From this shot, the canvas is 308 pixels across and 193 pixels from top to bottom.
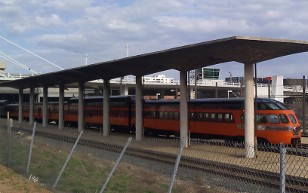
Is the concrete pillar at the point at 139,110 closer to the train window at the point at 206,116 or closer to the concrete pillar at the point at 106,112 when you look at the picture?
the train window at the point at 206,116

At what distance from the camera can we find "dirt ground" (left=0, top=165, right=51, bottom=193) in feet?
35.6

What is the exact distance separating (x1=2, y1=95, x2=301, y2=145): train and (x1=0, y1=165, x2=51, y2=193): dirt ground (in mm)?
12640

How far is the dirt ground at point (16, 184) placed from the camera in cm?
1087

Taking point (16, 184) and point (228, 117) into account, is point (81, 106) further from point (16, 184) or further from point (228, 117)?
point (16, 184)

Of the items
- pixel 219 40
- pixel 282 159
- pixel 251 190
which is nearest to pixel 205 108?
pixel 219 40

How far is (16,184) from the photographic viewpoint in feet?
38.2

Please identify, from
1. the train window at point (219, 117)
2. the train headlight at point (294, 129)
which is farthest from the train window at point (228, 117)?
the train headlight at point (294, 129)

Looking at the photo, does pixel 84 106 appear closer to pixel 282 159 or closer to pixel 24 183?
pixel 24 183

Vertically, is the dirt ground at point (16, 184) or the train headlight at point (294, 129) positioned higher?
the train headlight at point (294, 129)

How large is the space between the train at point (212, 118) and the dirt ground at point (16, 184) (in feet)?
41.5

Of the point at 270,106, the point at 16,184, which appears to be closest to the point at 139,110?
the point at 270,106

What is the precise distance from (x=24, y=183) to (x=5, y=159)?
480cm

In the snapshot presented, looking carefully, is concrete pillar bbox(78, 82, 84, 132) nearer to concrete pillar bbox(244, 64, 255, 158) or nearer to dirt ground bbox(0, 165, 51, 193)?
concrete pillar bbox(244, 64, 255, 158)

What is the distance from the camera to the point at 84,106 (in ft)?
136
